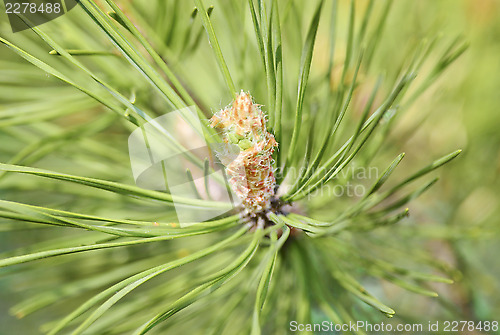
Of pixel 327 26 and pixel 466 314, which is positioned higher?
pixel 327 26

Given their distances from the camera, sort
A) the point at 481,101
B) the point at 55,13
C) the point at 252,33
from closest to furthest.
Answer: the point at 55,13, the point at 252,33, the point at 481,101

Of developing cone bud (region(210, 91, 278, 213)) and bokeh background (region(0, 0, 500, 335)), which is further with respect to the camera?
bokeh background (region(0, 0, 500, 335))

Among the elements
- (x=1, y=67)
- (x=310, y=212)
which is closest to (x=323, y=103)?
(x=310, y=212)

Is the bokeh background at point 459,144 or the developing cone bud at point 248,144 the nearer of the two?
the developing cone bud at point 248,144

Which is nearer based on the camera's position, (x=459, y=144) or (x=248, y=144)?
(x=248, y=144)

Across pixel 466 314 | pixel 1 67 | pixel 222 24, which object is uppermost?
pixel 1 67

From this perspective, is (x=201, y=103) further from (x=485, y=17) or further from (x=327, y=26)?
(x=485, y=17)

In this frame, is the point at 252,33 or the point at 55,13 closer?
the point at 55,13

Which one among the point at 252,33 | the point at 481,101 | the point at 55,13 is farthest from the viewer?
the point at 481,101
